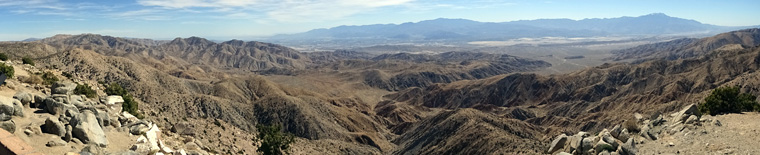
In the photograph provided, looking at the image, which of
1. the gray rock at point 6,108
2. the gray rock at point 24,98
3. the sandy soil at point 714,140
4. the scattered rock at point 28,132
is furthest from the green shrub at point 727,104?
the gray rock at point 24,98

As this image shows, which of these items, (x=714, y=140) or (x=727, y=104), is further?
(x=727, y=104)

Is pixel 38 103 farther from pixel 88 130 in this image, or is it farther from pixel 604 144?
pixel 604 144

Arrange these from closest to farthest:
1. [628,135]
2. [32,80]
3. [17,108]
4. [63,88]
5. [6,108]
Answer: [6,108]
[17,108]
[628,135]
[63,88]
[32,80]

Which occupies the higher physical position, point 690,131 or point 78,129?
point 78,129

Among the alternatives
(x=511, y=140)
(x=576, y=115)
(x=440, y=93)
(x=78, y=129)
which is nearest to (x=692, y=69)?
(x=576, y=115)

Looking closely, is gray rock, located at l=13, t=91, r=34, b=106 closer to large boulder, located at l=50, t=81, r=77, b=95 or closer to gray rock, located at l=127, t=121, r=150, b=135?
large boulder, located at l=50, t=81, r=77, b=95

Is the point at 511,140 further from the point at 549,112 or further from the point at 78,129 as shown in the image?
the point at 549,112

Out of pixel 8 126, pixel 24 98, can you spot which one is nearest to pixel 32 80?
pixel 24 98
